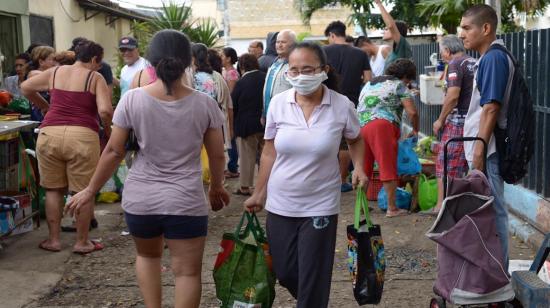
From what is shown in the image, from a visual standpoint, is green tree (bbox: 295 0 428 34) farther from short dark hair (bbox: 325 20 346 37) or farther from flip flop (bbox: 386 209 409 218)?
flip flop (bbox: 386 209 409 218)

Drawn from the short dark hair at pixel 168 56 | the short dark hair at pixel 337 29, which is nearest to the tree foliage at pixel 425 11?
the short dark hair at pixel 337 29

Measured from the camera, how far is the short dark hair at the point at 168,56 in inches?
175

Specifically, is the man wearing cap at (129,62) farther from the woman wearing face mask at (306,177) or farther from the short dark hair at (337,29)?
the woman wearing face mask at (306,177)

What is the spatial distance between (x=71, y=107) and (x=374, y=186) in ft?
12.9

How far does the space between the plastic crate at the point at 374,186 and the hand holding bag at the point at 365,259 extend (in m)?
4.92

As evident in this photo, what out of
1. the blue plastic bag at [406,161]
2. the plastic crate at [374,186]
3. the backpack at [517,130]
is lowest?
the plastic crate at [374,186]

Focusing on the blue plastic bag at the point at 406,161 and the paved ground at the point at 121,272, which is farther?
the blue plastic bag at the point at 406,161

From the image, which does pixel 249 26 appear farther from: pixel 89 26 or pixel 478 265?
pixel 478 265

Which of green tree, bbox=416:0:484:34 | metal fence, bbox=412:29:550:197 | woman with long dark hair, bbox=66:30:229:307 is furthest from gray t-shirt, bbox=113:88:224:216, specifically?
green tree, bbox=416:0:484:34

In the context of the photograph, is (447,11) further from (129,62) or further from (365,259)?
(365,259)

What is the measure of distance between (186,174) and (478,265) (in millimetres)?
1719

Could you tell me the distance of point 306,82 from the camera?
179 inches

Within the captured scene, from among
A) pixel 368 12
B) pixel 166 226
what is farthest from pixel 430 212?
pixel 368 12

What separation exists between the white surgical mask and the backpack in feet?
4.41
